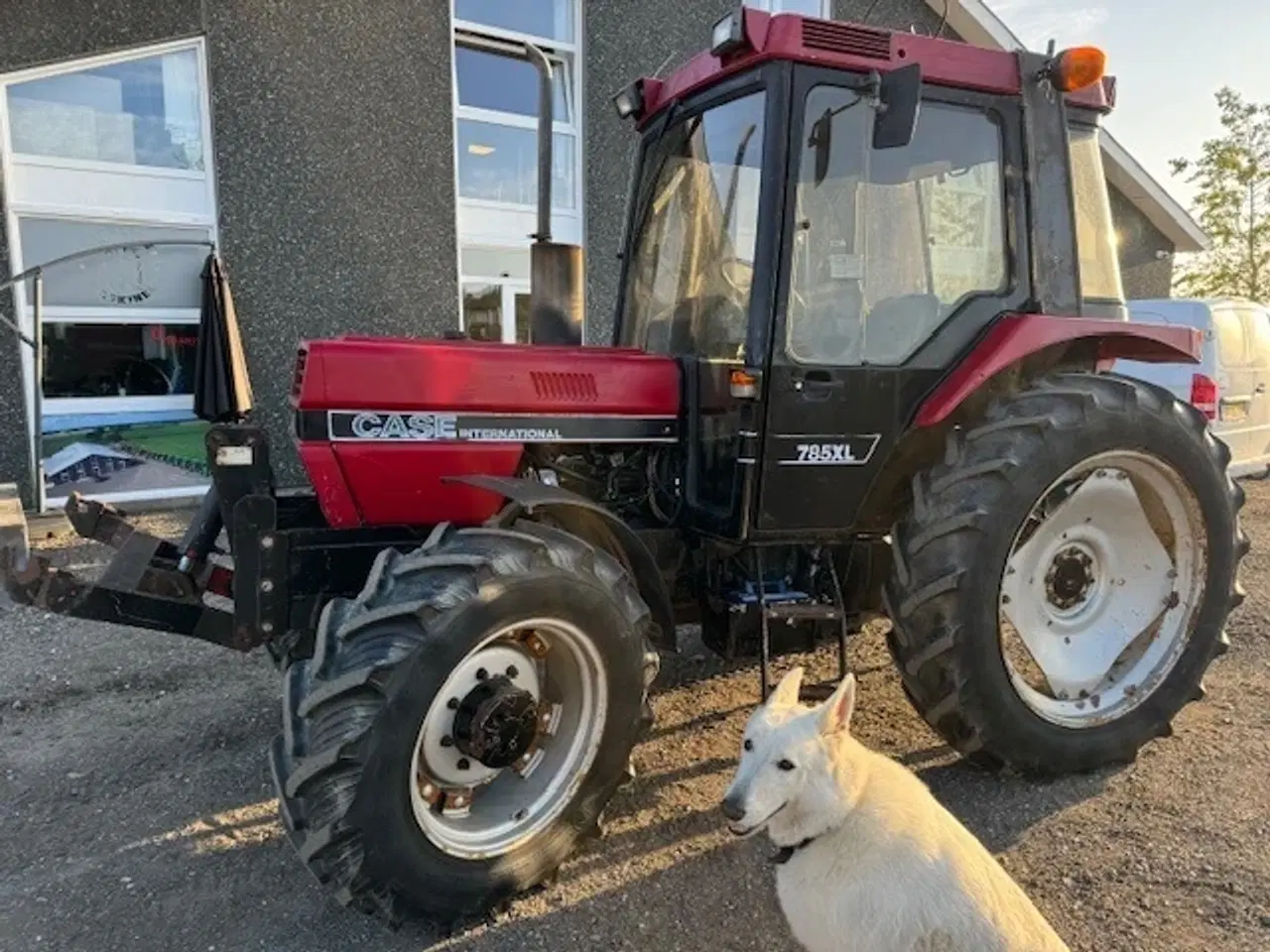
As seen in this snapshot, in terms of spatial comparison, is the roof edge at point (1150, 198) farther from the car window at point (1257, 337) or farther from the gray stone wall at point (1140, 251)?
the car window at point (1257, 337)

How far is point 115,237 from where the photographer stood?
27.0 feet

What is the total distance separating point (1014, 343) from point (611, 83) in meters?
8.26

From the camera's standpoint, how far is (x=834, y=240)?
3.35 meters

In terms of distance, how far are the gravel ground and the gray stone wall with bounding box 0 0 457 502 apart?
4119mm

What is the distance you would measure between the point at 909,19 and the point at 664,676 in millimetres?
10801

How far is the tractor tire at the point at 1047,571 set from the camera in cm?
325

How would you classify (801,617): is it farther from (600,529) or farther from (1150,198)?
(1150,198)

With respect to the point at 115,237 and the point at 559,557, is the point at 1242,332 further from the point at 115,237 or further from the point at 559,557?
the point at 115,237

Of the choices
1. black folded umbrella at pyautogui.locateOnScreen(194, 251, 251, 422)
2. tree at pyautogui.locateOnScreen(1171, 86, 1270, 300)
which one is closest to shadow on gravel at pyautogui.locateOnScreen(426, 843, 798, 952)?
black folded umbrella at pyautogui.locateOnScreen(194, 251, 251, 422)

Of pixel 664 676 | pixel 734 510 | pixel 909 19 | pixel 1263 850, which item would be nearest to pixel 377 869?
pixel 734 510

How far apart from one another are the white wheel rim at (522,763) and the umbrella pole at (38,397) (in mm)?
6335

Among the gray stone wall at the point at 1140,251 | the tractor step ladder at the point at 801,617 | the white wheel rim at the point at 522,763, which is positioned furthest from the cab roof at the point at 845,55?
the gray stone wall at the point at 1140,251

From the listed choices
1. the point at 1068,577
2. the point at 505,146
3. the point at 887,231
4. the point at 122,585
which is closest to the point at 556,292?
the point at 887,231

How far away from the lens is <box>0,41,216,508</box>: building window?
308 inches
